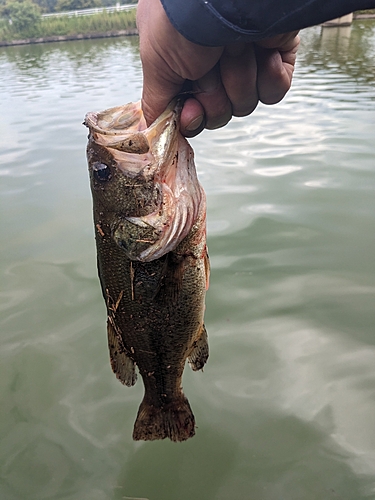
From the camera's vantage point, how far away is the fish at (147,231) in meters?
1.99

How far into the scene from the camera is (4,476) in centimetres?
256

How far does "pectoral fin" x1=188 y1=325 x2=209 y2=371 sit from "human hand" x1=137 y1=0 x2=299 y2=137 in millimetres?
1145

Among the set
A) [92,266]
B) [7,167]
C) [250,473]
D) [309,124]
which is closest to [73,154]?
[7,167]

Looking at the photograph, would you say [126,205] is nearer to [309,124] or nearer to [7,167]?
[7,167]

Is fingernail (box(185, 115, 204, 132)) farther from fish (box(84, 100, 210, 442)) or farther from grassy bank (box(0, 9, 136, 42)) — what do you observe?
grassy bank (box(0, 9, 136, 42))

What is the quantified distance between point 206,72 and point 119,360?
1537mm

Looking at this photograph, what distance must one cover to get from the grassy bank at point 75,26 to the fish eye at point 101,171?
38510mm

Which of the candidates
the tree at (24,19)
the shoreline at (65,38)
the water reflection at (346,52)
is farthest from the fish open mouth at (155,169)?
the tree at (24,19)

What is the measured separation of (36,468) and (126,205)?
1.73m

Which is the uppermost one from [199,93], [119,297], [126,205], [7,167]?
[199,93]

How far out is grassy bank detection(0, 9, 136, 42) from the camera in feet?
124

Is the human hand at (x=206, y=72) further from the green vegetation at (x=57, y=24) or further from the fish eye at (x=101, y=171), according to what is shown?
the green vegetation at (x=57, y=24)

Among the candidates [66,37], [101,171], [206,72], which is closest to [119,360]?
[101,171]

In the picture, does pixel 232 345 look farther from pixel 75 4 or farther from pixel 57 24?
pixel 75 4
